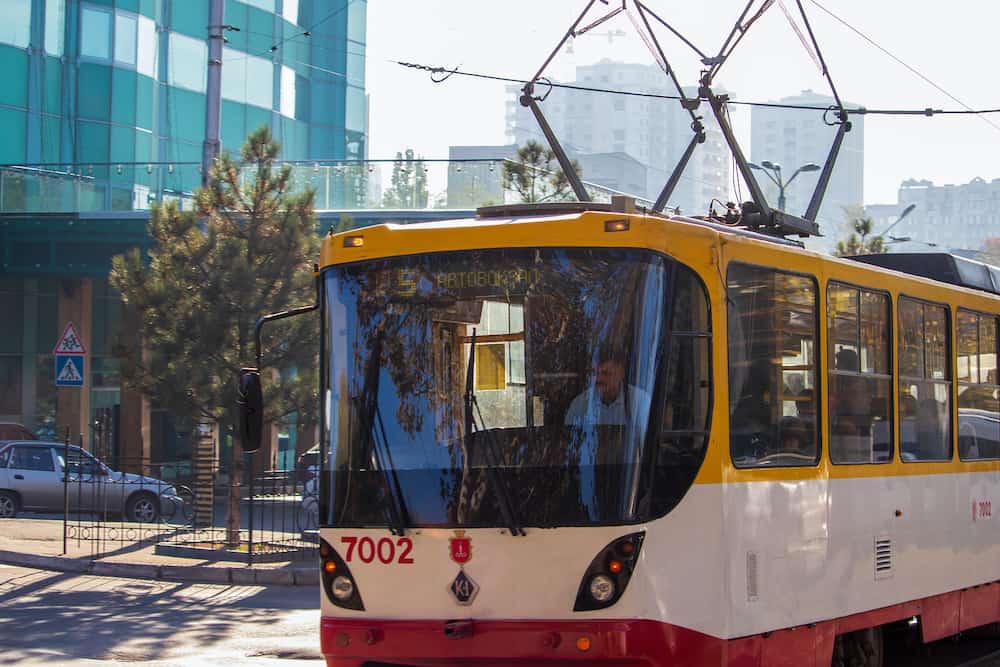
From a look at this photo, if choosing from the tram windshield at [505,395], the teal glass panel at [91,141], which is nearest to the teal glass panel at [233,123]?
the teal glass panel at [91,141]

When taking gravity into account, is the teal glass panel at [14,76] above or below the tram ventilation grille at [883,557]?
above

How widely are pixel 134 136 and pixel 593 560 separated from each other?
3972 centimetres

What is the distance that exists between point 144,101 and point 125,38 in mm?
2213

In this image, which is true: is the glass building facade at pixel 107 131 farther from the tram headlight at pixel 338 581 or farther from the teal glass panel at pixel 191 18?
the tram headlight at pixel 338 581

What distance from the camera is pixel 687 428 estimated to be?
730cm

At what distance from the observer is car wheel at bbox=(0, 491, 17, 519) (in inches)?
990

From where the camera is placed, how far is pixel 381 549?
753cm

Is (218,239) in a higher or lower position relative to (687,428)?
higher

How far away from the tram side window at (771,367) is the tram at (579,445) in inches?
0.6

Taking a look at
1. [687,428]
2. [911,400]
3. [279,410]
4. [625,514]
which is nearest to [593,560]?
[625,514]

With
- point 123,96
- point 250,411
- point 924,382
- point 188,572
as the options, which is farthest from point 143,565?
point 123,96

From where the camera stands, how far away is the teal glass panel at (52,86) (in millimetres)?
41781

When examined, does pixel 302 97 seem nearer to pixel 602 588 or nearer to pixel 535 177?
pixel 535 177

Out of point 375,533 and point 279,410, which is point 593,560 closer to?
point 375,533
